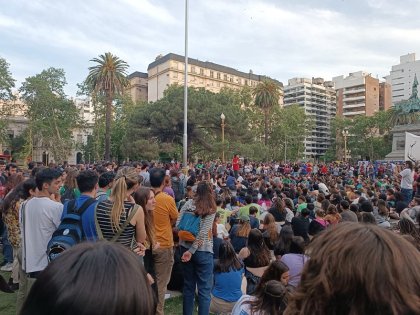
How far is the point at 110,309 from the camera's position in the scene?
1.06m

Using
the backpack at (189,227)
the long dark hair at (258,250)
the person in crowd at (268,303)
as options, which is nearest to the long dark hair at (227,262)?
the long dark hair at (258,250)

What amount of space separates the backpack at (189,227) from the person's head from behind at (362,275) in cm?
359

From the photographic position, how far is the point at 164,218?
5152 mm

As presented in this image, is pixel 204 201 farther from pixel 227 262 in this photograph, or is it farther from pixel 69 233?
pixel 69 233

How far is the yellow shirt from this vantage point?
5.07m

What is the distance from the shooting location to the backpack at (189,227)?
16.3ft

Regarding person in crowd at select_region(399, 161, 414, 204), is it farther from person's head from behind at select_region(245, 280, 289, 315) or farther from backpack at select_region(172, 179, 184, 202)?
person's head from behind at select_region(245, 280, 289, 315)

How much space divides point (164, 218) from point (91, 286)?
4.12 metres

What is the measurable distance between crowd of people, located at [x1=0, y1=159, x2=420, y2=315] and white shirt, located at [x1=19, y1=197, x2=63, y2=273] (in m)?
0.01

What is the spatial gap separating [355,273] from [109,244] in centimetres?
78

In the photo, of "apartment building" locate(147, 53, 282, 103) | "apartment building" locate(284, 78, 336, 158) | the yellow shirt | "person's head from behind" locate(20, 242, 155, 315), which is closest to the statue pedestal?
the yellow shirt

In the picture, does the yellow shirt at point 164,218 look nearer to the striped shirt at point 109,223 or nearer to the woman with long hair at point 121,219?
the woman with long hair at point 121,219

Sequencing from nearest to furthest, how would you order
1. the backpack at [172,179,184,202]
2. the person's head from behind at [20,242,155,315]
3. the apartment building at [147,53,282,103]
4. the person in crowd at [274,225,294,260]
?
the person's head from behind at [20,242,155,315], the person in crowd at [274,225,294,260], the backpack at [172,179,184,202], the apartment building at [147,53,282,103]

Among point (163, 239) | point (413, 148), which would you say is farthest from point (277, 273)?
point (413, 148)
